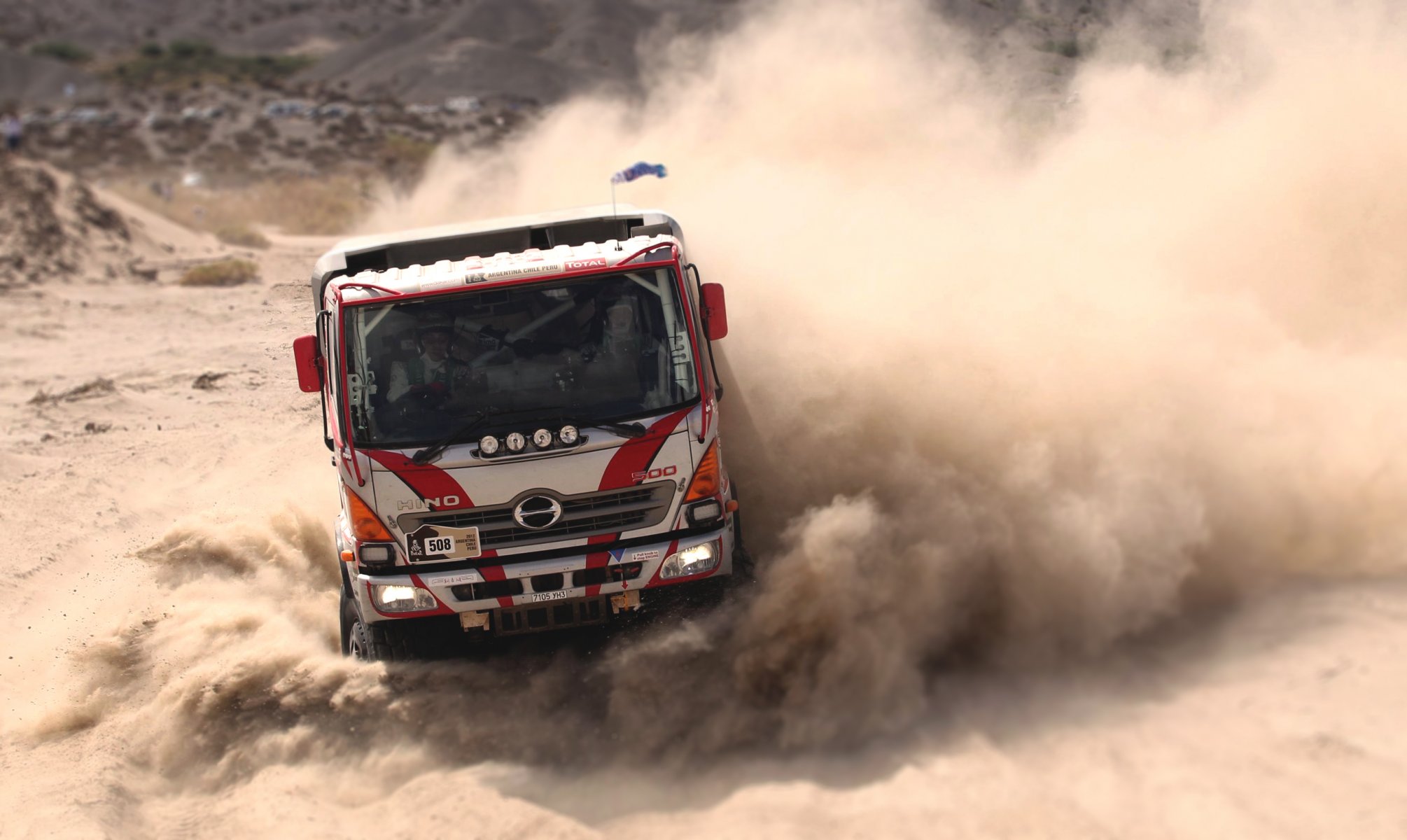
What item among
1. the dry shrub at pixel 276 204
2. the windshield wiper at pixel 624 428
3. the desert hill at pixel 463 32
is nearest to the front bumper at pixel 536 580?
the windshield wiper at pixel 624 428

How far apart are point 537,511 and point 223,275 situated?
68.3ft

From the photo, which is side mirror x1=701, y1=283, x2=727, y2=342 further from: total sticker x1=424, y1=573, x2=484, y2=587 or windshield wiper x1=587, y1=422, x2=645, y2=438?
total sticker x1=424, y1=573, x2=484, y2=587

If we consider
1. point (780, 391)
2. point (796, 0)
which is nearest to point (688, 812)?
point (780, 391)

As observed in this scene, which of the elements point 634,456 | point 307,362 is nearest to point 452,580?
point 634,456

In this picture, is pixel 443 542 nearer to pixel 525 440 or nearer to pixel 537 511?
pixel 537 511

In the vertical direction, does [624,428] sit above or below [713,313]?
below

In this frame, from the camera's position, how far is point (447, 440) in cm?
618

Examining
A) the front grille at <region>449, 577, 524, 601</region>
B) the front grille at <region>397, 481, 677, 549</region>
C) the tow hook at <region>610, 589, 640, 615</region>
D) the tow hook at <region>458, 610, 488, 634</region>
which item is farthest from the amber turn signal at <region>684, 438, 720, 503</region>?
the tow hook at <region>458, 610, 488, 634</region>

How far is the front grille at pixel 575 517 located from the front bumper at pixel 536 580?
0.38 feet

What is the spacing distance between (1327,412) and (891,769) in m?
3.61

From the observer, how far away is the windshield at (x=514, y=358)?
6.29m

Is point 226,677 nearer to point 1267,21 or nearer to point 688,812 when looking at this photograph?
point 688,812

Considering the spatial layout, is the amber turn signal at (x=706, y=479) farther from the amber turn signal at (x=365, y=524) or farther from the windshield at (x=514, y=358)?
the amber turn signal at (x=365, y=524)

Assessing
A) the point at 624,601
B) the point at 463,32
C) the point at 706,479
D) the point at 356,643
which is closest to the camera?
the point at 706,479
